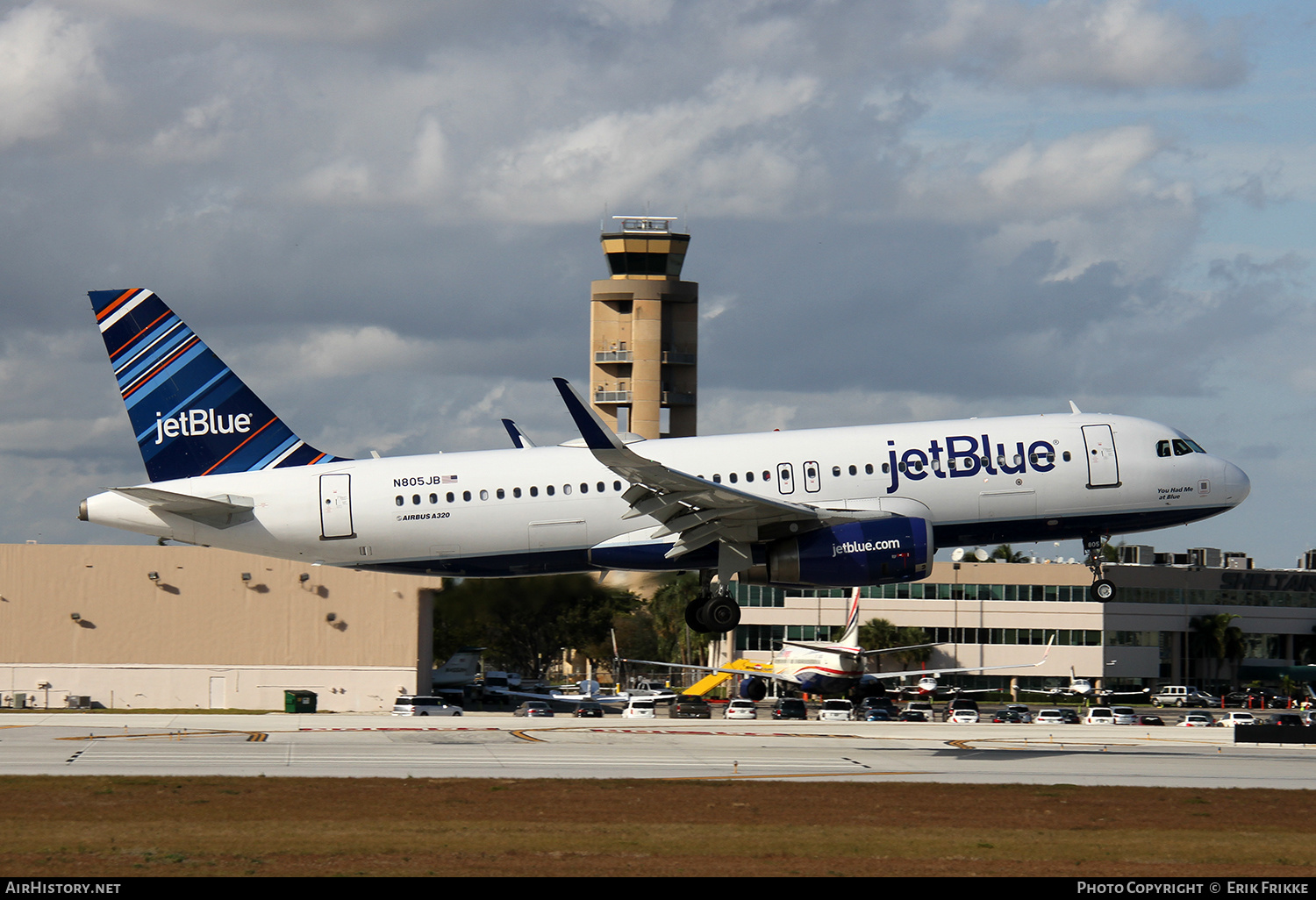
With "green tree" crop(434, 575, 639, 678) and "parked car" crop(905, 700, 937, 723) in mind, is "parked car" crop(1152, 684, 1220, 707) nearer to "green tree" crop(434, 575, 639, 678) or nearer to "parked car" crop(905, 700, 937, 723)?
"parked car" crop(905, 700, 937, 723)

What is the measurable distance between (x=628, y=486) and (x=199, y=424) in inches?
539

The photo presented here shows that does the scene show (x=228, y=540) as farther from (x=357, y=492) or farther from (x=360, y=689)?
(x=360, y=689)

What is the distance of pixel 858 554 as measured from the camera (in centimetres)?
4069

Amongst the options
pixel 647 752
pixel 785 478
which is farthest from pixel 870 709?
pixel 785 478

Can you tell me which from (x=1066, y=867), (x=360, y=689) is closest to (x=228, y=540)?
(x=1066, y=867)

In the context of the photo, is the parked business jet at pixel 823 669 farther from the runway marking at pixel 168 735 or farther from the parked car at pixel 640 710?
the runway marking at pixel 168 735

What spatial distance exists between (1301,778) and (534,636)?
88.2 metres

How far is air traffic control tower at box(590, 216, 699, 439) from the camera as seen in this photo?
162875 millimetres

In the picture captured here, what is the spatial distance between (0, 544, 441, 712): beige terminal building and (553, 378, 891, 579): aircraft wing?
4723 centimetres

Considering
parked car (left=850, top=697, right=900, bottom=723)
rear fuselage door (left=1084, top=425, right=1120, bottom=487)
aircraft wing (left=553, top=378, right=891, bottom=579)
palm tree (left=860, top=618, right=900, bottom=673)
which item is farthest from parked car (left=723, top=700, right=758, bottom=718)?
palm tree (left=860, top=618, right=900, bottom=673)

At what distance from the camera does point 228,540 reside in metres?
42.9

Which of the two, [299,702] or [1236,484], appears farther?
[299,702]

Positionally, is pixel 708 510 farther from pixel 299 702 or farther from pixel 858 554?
pixel 299 702

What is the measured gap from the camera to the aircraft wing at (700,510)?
38.1 meters
